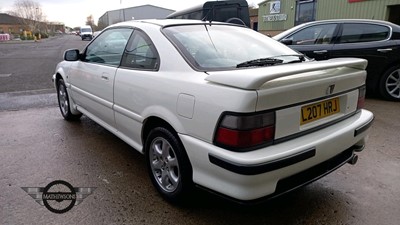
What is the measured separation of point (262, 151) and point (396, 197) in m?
1.55

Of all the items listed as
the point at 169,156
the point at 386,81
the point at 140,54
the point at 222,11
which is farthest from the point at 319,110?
the point at 222,11

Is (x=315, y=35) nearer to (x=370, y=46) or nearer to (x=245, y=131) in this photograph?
(x=370, y=46)

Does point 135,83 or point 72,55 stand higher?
point 72,55

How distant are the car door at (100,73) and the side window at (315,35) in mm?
4167

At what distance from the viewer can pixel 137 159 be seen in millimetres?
3520

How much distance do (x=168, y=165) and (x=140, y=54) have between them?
110 centimetres

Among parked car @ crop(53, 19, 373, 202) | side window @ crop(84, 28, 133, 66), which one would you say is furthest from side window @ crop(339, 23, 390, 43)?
side window @ crop(84, 28, 133, 66)

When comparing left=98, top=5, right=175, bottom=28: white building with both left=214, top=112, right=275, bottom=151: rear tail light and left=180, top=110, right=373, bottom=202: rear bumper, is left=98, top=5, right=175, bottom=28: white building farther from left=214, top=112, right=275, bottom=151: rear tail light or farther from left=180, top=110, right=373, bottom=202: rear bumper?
left=214, top=112, right=275, bottom=151: rear tail light

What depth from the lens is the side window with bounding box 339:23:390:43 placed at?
5902 millimetres

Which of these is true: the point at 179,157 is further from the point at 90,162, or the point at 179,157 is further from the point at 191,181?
the point at 90,162

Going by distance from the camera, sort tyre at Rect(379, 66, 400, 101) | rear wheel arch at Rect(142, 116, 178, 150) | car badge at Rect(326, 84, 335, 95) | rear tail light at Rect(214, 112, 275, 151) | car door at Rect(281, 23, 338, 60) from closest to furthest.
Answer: rear tail light at Rect(214, 112, 275, 151), car badge at Rect(326, 84, 335, 95), rear wheel arch at Rect(142, 116, 178, 150), tyre at Rect(379, 66, 400, 101), car door at Rect(281, 23, 338, 60)

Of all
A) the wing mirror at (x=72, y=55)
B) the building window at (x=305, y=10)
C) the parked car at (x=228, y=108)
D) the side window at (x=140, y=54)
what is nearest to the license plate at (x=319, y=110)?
the parked car at (x=228, y=108)

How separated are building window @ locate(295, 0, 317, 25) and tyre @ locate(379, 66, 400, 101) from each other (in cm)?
1563

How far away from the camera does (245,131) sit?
1.93m
